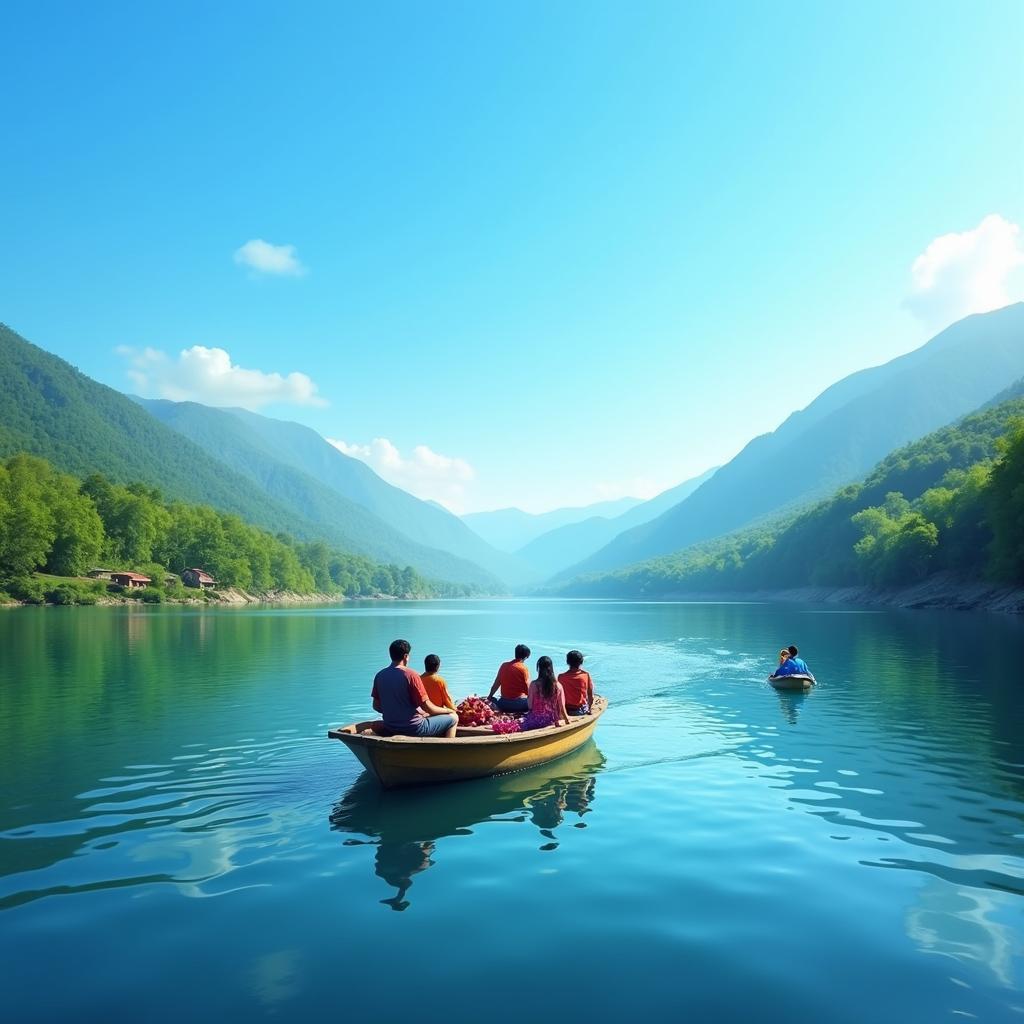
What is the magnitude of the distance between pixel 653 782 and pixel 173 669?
28908 mm

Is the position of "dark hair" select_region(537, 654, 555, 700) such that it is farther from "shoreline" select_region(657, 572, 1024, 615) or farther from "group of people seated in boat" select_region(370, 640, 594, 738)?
"shoreline" select_region(657, 572, 1024, 615)

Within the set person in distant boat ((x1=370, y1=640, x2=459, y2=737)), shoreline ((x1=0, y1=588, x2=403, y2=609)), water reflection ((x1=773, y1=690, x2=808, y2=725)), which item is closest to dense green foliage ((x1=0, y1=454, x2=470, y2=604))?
shoreline ((x1=0, y1=588, x2=403, y2=609))

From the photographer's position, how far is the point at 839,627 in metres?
67.1

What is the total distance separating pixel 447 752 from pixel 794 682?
20171 millimetres

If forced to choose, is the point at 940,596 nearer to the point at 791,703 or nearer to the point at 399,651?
the point at 791,703

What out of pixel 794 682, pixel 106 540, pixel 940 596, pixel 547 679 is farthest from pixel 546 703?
pixel 106 540

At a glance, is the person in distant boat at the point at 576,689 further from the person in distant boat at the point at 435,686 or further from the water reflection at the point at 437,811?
the person in distant boat at the point at 435,686

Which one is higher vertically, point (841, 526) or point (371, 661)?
point (841, 526)

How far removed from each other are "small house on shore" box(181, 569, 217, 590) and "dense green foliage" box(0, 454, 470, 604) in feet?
12.0

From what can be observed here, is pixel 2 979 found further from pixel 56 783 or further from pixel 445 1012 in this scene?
pixel 56 783

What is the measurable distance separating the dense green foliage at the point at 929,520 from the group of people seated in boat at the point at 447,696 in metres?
69.8

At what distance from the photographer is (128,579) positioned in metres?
126

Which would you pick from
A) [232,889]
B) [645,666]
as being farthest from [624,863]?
[645,666]

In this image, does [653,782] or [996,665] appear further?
[996,665]
